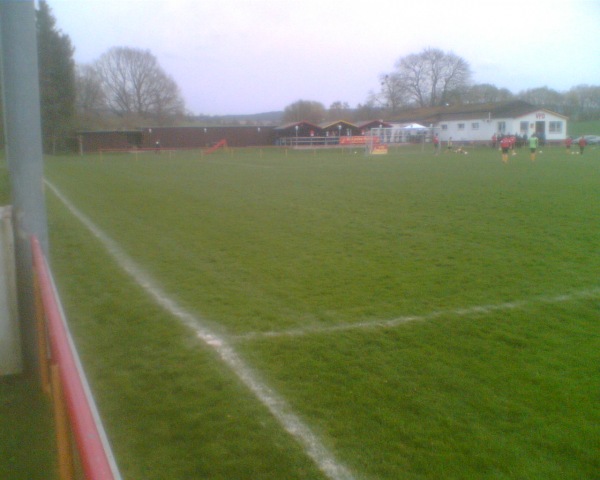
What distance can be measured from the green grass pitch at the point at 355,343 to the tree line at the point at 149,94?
22066mm

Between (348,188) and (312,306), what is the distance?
13.8 metres

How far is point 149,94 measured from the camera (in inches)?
2776

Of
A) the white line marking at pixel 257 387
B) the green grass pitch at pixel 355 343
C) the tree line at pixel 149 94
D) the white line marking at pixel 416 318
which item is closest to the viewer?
the white line marking at pixel 257 387

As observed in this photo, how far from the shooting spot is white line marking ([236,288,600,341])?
5.64 metres

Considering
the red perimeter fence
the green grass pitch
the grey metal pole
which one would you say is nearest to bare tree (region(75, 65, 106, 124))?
the green grass pitch

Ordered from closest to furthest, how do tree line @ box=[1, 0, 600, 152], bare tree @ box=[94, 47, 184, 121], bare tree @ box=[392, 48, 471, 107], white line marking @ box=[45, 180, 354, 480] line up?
white line marking @ box=[45, 180, 354, 480] < tree line @ box=[1, 0, 600, 152] < bare tree @ box=[94, 47, 184, 121] < bare tree @ box=[392, 48, 471, 107]

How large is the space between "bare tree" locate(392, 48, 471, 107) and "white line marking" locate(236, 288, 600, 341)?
9073 cm

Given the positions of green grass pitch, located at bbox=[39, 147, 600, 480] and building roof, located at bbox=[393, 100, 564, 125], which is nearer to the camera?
green grass pitch, located at bbox=[39, 147, 600, 480]

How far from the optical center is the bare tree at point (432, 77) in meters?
91.7

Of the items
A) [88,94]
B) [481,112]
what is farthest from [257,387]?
[481,112]

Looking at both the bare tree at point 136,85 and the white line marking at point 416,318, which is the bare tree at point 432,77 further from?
the white line marking at point 416,318

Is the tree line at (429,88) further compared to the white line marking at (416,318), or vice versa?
the tree line at (429,88)

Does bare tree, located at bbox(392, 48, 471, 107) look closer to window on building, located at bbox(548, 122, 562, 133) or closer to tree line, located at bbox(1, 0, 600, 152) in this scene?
tree line, located at bbox(1, 0, 600, 152)

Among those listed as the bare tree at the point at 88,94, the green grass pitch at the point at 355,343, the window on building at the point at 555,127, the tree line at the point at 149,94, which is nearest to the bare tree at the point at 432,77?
the tree line at the point at 149,94
